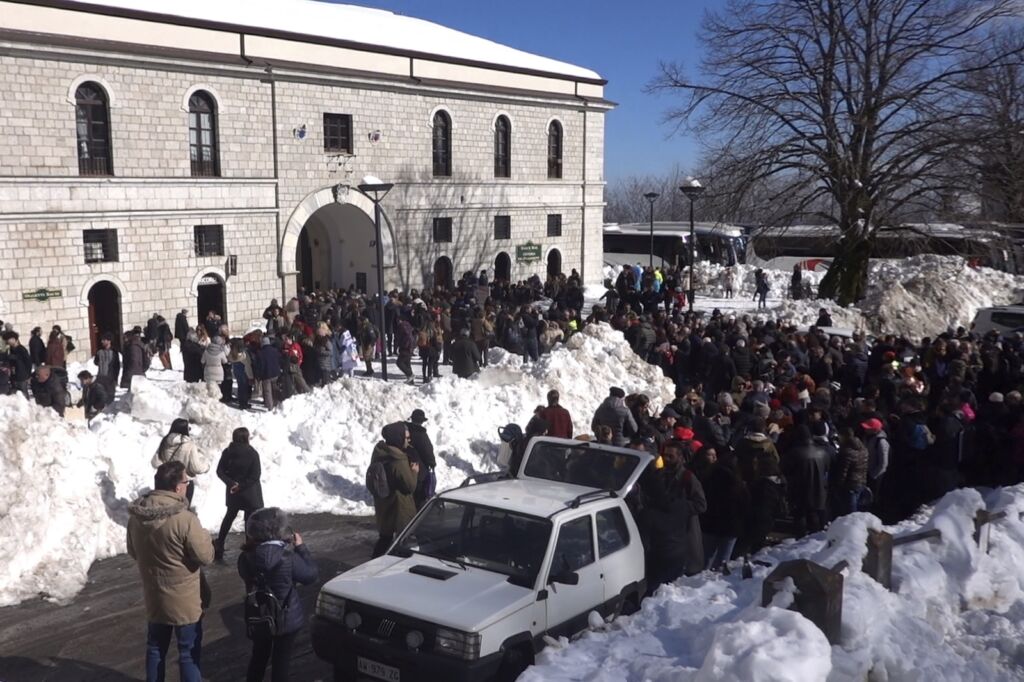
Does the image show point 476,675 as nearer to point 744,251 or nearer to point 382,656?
point 382,656

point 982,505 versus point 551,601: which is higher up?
point 982,505

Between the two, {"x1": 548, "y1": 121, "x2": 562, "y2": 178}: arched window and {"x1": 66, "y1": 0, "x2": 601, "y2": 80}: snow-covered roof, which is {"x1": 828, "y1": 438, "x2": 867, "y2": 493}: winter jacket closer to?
{"x1": 66, "y1": 0, "x2": 601, "y2": 80}: snow-covered roof

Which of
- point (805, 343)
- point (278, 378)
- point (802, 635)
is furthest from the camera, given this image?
point (805, 343)

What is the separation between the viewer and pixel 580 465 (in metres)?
9.63

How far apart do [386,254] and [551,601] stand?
2597 centimetres

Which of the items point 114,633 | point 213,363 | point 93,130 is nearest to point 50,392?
point 213,363

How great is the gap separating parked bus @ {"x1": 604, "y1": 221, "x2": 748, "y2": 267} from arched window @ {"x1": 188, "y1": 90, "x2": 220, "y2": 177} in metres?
21.3

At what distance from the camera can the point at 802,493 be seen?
10875mm

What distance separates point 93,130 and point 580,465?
66.4 feet

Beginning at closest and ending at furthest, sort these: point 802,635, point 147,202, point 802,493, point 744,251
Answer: point 802,635 → point 802,493 → point 147,202 → point 744,251

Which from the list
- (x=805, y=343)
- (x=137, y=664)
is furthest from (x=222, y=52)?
(x=137, y=664)

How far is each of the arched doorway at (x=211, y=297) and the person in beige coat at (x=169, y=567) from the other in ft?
70.1

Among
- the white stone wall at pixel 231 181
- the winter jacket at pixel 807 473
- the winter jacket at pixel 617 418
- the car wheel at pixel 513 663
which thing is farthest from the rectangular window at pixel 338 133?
the car wheel at pixel 513 663

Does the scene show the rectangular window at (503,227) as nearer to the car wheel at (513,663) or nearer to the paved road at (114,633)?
the paved road at (114,633)
